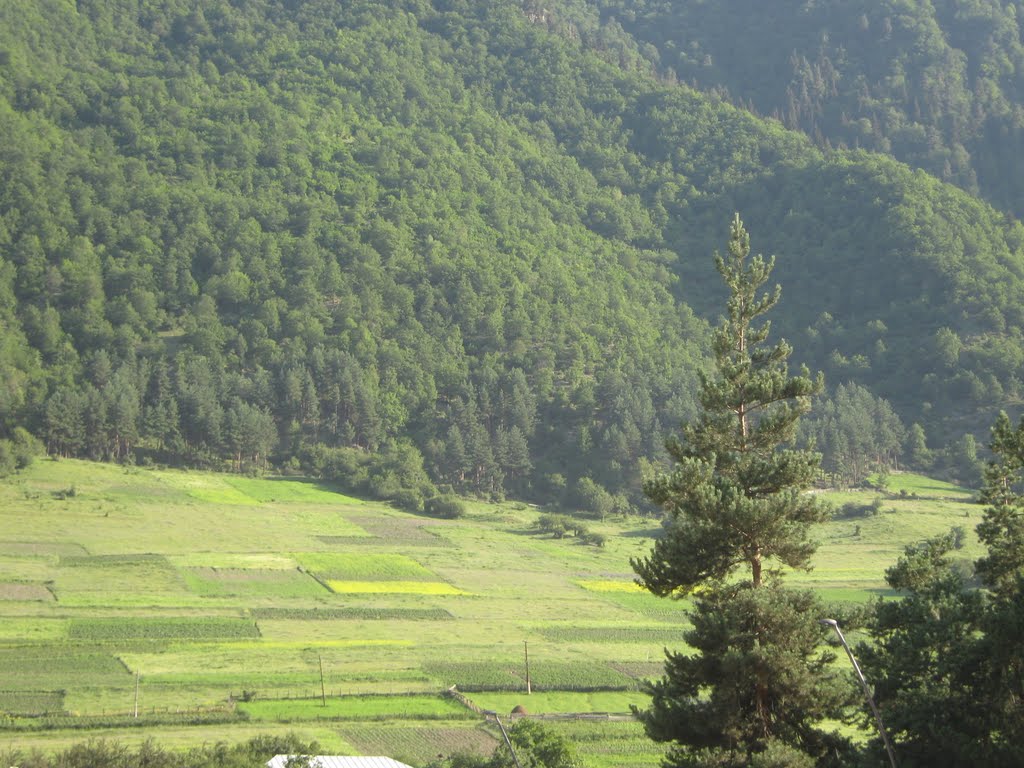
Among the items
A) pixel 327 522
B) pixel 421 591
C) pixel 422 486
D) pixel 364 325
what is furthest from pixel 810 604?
pixel 364 325

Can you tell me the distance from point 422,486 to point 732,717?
382ft

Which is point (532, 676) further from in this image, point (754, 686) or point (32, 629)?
point (754, 686)

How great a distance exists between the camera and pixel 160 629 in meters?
80.2

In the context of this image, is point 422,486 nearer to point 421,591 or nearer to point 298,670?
point 421,591

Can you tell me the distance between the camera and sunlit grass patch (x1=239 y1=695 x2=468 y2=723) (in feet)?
204

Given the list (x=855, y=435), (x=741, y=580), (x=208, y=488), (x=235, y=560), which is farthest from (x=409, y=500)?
(x=741, y=580)

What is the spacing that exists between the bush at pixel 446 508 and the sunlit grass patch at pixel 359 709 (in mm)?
75348

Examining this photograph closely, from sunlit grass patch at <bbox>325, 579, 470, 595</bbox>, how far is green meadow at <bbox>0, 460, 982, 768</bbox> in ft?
1.08

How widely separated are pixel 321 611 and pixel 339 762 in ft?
135

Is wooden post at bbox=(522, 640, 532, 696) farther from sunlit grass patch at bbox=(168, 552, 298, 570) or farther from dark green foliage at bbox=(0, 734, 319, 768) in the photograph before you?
sunlit grass patch at bbox=(168, 552, 298, 570)

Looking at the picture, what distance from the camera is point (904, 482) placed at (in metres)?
165

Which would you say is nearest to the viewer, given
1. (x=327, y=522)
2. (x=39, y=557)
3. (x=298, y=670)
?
(x=298, y=670)

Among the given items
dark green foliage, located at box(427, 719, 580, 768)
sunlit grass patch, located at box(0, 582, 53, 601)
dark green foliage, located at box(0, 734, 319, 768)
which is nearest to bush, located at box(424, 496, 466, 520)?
sunlit grass patch, located at box(0, 582, 53, 601)

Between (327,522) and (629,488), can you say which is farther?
(629,488)
